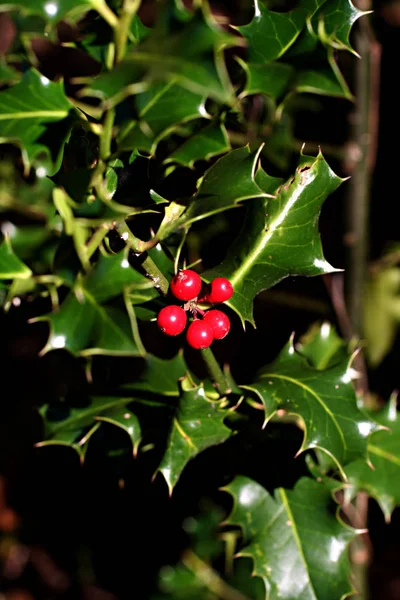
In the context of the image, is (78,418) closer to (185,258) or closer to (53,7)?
(185,258)

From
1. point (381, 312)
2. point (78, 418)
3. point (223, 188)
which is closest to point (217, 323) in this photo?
point (223, 188)

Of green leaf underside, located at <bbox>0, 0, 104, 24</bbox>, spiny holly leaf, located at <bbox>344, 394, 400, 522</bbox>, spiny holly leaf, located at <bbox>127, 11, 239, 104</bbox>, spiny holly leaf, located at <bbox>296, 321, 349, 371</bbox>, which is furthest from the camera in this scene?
spiny holly leaf, located at <bbox>296, 321, 349, 371</bbox>

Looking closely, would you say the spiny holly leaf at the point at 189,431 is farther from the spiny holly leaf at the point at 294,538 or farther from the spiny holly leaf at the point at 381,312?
the spiny holly leaf at the point at 381,312

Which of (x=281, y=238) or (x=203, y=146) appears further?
(x=281, y=238)

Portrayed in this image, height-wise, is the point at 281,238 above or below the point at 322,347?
above

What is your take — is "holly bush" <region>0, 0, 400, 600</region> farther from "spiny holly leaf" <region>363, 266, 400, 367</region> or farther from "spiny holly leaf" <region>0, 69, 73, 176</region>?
"spiny holly leaf" <region>363, 266, 400, 367</region>

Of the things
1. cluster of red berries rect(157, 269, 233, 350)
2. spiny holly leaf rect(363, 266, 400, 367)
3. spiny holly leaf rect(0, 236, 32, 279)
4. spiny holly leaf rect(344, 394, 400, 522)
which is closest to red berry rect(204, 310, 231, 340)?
cluster of red berries rect(157, 269, 233, 350)
